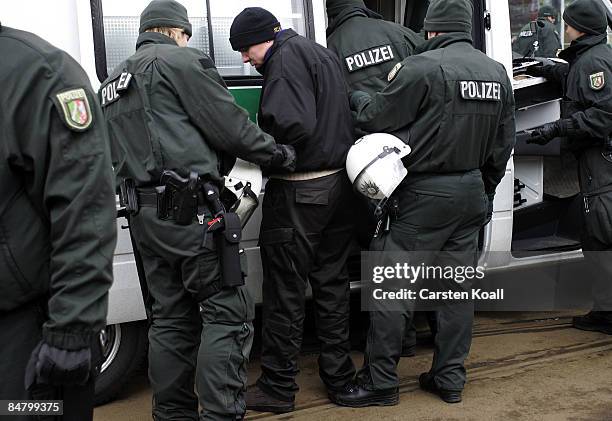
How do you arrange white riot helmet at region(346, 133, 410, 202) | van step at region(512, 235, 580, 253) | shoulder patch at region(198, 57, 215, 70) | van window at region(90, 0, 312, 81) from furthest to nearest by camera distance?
1. van step at region(512, 235, 580, 253)
2. white riot helmet at region(346, 133, 410, 202)
3. van window at region(90, 0, 312, 81)
4. shoulder patch at region(198, 57, 215, 70)

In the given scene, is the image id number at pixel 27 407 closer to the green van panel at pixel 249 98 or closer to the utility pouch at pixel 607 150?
the green van panel at pixel 249 98

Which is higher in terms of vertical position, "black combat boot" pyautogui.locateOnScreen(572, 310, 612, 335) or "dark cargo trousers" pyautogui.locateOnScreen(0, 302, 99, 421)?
"dark cargo trousers" pyautogui.locateOnScreen(0, 302, 99, 421)

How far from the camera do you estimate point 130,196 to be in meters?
3.18

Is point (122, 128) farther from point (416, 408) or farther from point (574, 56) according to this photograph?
point (574, 56)

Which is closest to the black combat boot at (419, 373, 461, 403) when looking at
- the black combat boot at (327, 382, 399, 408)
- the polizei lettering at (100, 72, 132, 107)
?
the black combat boot at (327, 382, 399, 408)

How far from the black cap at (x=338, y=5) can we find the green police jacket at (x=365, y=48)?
0.03m

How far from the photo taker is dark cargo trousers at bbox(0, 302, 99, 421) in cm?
205

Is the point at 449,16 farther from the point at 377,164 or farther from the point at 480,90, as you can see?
the point at 377,164

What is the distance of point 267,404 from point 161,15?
1.78 meters

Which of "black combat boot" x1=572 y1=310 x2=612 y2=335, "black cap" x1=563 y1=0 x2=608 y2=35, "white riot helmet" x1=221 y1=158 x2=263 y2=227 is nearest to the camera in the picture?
"white riot helmet" x1=221 y1=158 x2=263 y2=227

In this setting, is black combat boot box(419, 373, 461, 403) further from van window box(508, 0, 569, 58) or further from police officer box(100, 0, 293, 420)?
van window box(508, 0, 569, 58)

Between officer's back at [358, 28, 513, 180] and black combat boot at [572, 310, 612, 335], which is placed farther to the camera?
black combat boot at [572, 310, 612, 335]

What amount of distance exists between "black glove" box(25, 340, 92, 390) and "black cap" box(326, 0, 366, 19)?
270 centimetres

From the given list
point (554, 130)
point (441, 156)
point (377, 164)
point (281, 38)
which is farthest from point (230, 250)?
point (554, 130)
